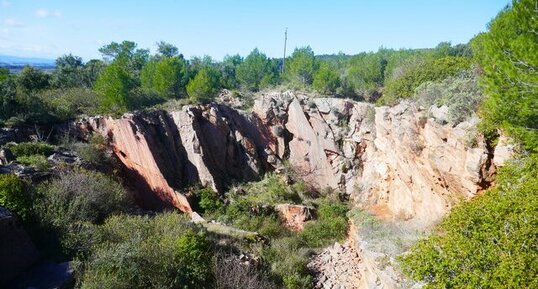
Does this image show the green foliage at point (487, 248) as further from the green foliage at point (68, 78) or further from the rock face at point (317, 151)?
the green foliage at point (68, 78)

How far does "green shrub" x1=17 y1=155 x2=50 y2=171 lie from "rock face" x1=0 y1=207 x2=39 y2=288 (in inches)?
186

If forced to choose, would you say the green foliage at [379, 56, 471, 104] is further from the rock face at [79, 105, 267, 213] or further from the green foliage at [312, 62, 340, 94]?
the rock face at [79, 105, 267, 213]

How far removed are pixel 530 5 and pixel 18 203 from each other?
16.0 m

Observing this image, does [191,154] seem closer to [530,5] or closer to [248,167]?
[248,167]

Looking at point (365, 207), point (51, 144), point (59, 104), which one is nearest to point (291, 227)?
point (365, 207)

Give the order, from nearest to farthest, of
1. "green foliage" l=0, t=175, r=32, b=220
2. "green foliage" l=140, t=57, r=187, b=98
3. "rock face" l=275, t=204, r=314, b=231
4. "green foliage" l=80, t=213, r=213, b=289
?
"green foliage" l=80, t=213, r=213, b=289 < "green foliage" l=0, t=175, r=32, b=220 < "rock face" l=275, t=204, r=314, b=231 < "green foliage" l=140, t=57, r=187, b=98

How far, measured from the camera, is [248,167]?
72.7ft

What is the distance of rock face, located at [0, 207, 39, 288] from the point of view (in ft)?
31.7

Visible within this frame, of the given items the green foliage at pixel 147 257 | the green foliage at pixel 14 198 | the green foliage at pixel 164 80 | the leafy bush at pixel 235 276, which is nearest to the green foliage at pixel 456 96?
the leafy bush at pixel 235 276

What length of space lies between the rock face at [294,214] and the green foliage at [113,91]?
11379 mm

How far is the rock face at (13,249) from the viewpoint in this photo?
9.66 meters

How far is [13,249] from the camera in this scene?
9906 millimetres

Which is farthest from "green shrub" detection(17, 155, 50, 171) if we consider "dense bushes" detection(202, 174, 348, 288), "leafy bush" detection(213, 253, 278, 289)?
"leafy bush" detection(213, 253, 278, 289)

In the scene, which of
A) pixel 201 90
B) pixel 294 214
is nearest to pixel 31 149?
pixel 201 90
